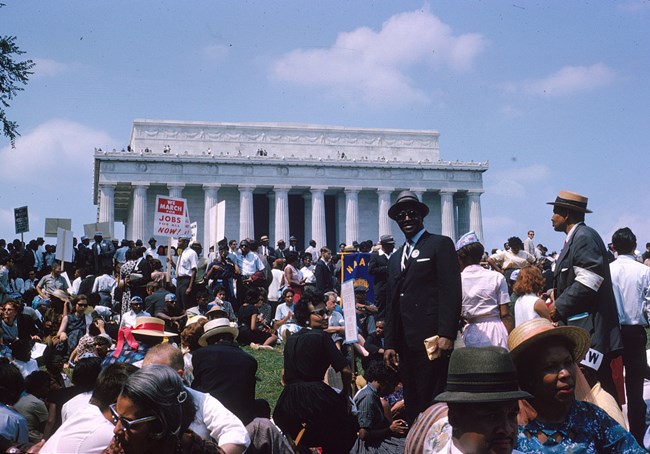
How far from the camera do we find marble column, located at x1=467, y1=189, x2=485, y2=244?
2398 inches

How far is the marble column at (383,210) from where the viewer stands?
5889cm

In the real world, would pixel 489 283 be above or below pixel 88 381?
above

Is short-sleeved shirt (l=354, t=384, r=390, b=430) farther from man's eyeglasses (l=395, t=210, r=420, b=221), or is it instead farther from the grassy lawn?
man's eyeglasses (l=395, t=210, r=420, b=221)

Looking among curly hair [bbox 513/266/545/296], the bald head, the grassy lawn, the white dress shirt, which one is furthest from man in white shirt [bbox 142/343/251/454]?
the grassy lawn

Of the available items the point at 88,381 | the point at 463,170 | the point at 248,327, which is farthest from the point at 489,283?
the point at 463,170

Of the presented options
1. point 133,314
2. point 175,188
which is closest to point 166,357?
point 133,314

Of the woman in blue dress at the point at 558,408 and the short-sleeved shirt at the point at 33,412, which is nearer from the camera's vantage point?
the woman in blue dress at the point at 558,408

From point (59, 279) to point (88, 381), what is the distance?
12.0 m

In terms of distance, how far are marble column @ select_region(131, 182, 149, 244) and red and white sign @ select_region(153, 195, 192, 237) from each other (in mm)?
39027

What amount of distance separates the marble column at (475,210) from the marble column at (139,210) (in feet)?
85.3

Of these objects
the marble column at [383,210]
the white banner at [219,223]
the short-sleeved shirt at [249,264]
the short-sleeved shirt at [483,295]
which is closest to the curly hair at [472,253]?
the short-sleeved shirt at [483,295]

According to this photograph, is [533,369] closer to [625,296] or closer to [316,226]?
[625,296]

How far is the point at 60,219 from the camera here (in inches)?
870

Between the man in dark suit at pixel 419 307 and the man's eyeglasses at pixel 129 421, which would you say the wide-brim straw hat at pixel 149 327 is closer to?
the man in dark suit at pixel 419 307
